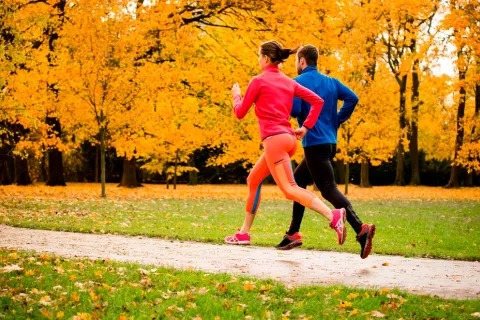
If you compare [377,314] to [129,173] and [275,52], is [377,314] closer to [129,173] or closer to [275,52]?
[275,52]

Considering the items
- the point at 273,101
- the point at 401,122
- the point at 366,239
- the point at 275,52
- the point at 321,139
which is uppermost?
the point at 401,122

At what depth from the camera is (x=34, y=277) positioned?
5.52 meters

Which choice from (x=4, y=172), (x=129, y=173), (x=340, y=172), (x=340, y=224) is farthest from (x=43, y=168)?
(x=340, y=224)

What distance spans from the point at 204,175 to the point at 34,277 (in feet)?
123

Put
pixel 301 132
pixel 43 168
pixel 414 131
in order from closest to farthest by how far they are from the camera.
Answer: pixel 301 132 < pixel 43 168 < pixel 414 131

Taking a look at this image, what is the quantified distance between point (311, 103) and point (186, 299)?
8.81 ft

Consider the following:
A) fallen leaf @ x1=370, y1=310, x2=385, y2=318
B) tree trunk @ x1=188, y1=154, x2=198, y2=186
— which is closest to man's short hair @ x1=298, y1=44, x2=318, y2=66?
fallen leaf @ x1=370, y1=310, x2=385, y2=318

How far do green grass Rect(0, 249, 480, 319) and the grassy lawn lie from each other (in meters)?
3.07

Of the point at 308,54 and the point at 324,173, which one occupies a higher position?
the point at 308,54

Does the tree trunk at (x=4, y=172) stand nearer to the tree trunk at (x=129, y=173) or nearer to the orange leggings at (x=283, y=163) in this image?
the tree trunk at (x=129, y=173)

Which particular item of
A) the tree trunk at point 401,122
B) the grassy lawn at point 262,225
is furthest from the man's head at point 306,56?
the tree trunk at point 401,122

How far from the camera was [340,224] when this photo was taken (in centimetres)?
626

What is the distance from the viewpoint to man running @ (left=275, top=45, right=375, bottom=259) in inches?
261

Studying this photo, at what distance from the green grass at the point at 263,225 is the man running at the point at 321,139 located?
149 centimetres
